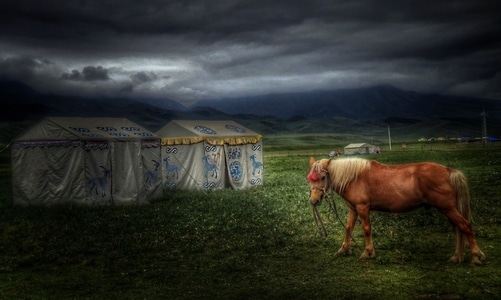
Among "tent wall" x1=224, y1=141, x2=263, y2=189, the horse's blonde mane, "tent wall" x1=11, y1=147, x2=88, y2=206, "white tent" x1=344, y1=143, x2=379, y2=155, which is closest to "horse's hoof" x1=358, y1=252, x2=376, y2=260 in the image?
the horse's blonde mane

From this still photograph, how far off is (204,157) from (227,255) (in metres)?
13.8

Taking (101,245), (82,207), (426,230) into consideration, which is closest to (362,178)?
(426,230)

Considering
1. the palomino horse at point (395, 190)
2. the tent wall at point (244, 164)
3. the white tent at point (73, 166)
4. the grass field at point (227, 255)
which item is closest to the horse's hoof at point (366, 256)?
the palomino horse at point (395, 190)

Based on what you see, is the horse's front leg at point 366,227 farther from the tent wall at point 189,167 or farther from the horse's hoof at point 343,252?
the tent wall at point 189,167

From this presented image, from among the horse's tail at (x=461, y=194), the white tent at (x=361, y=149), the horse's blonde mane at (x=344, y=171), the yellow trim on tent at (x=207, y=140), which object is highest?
the yellow trim on tent at (x=207, y=140)

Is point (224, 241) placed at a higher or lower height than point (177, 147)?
lower

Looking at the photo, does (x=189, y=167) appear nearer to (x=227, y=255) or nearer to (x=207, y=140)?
(x=207, y=140)

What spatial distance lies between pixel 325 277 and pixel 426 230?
5.87 meters

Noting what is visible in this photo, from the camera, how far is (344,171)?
10289 mm

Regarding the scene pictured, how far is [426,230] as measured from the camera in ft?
43.6

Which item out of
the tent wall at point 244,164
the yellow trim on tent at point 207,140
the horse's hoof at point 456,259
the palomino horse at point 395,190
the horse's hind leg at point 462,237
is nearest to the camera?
the horse's hind leg at point 462,237

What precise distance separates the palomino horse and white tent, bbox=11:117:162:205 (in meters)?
12.1

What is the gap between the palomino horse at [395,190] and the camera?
9.23 meters

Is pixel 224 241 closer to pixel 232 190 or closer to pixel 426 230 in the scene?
pixel 426 230
